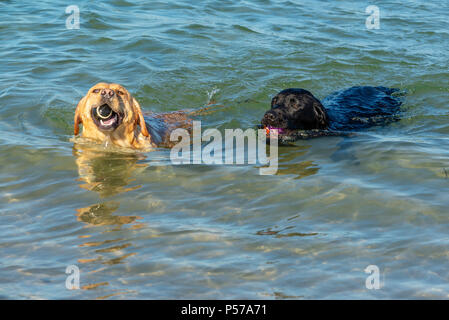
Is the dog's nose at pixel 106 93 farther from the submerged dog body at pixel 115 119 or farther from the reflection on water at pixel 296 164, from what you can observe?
the reflection on water at pixel 296 164

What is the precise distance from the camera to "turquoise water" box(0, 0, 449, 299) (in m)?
4.33

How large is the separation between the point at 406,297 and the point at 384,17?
10.5 meters

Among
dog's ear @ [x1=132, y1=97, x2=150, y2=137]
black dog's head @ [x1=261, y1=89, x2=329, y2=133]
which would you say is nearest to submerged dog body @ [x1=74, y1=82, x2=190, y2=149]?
dog's ear @ [x1=132, y1=97, x2=150, y2=137]

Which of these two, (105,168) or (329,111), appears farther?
(329,111)

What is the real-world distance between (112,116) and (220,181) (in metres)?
1.52

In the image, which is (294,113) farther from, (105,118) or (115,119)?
(105,118)

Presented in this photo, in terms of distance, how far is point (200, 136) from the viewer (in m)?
7.70

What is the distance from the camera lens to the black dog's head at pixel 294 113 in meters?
7.27

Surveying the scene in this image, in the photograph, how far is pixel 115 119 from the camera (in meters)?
6.73

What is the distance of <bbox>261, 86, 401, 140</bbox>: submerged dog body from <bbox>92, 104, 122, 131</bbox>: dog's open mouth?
1.76m

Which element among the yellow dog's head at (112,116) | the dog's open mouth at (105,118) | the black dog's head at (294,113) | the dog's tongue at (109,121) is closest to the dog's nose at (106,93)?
the yellow dog's head at (112,116)

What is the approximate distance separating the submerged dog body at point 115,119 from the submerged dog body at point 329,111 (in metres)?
1.42

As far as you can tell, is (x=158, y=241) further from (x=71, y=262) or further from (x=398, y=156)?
(x=398, y=156)

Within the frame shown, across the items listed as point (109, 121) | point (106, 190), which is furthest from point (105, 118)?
point (106, 190)
